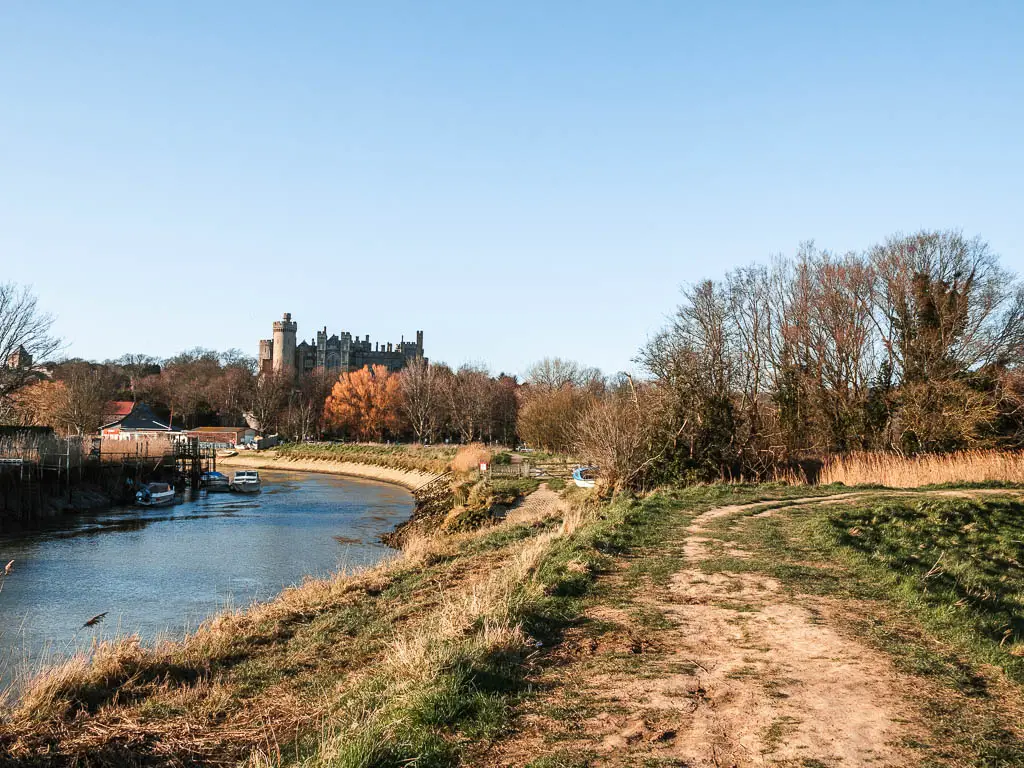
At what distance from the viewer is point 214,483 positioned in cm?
5616

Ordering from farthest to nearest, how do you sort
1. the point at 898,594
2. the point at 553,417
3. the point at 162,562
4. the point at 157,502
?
the point at 553,417
the point at 157,502
the point at 162,562
the point at 898,594

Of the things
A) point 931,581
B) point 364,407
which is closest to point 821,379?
point 931,581

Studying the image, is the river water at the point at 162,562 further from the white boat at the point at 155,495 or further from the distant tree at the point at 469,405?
the distant tree at the point at 469,405

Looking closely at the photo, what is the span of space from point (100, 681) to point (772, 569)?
882cm

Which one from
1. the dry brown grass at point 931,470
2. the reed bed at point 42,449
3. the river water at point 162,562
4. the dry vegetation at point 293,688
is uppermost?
the reed bed at point 42,449

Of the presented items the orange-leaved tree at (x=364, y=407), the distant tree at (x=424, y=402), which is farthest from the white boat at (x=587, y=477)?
the orange-leaved tree at (x=364, y=407)

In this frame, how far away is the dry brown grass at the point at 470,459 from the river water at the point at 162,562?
4100 millimetres

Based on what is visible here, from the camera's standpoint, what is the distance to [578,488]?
1312 inches

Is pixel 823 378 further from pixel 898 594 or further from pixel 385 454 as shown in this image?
pixel 385 454

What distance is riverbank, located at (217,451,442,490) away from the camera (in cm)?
5695

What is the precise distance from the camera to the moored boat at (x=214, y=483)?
54.4m

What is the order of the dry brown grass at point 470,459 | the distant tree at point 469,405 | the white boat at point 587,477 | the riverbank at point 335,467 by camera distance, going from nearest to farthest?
the white boat at point 587,477
the dry brown grass at point 470,459
the riverbank at point 335,467
the distant tree at point 469,405

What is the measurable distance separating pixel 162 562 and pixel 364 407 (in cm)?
6856

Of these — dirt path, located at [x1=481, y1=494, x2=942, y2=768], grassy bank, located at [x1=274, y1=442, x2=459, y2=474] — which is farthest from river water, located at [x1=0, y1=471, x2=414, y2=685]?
grassy bank, located at [x1=274, y1=442, x2=459, y2=474]
